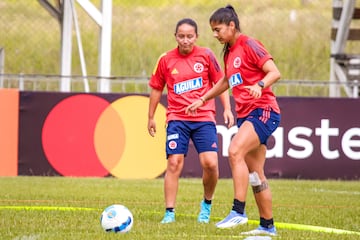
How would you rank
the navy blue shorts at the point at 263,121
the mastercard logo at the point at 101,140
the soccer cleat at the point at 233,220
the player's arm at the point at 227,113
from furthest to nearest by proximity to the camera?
1. the mastercard logo at the point at 101,140
2. the player's arm at the point at 227,113
3. the soccer cleat at the point at 233,220
4. the navy blue shorts at the point at 263,121

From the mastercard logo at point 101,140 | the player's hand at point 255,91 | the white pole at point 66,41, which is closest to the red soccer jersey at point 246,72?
the player's hand at point 255,91

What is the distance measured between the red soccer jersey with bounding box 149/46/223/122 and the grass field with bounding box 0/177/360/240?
3.63 ft

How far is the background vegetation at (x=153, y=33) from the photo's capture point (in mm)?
32719

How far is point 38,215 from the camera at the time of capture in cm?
1012

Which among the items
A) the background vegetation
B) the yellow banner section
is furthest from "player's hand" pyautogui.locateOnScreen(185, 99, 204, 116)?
the background vegetation

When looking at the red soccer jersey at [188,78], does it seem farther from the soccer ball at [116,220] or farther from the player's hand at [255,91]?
the player's hand at [255,91]

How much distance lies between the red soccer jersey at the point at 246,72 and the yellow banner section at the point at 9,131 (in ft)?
29.7

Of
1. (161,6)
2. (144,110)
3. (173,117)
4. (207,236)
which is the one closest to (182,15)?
(161,6)

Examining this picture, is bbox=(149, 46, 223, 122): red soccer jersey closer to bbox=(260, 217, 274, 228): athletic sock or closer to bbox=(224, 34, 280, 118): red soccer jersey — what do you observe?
bbox=(224, 34, 280, 118): red soccer jersey

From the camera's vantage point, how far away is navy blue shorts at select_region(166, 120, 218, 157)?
1020 centimetres

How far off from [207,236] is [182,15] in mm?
28872

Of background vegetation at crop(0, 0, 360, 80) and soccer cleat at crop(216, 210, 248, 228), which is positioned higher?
background vegetation at crop(0, 0, 360, 80)

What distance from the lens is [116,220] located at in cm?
855

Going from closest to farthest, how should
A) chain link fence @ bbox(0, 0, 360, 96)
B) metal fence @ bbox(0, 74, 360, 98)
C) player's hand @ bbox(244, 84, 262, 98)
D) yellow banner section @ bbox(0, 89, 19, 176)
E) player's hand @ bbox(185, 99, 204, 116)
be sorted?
player's hand @ bbox(244, 84, 262, 98)
player's hand @ bbox(185, 99, 204, 116)
yellow banner section @ bbox(0, 89, 19, 176)
metal fence @ bbox(0, 74, 360, 98)
chain link fence @ bbox(0, 0, 360, 96)
